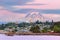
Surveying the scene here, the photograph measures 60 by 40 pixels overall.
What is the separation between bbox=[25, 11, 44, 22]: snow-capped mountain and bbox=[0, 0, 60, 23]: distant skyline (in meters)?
0.05

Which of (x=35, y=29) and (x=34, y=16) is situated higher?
(x=34, y=16)

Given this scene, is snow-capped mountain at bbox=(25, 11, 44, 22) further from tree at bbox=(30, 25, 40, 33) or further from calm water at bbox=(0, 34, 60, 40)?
calm water at bbox=(0, 34, 60, 40)

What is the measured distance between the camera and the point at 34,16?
3375 millimetres

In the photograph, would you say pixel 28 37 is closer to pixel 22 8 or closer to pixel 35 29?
pixel 35 29

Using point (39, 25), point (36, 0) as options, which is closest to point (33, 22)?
point (39, 25)

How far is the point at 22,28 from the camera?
11.1 ft

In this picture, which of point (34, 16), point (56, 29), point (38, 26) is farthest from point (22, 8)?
point (56, 29)

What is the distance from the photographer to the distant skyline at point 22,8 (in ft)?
11.0

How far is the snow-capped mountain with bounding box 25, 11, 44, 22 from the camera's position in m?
3.35

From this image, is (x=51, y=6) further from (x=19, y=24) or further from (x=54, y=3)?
(x=19, y=24)

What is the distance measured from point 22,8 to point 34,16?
221mm

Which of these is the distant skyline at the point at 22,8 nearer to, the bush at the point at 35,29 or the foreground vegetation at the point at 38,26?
the foreground vegetation at the point at 38,26

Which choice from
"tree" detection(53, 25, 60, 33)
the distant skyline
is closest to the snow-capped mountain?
the distant skyline

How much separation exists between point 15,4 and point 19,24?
31 centimetres
